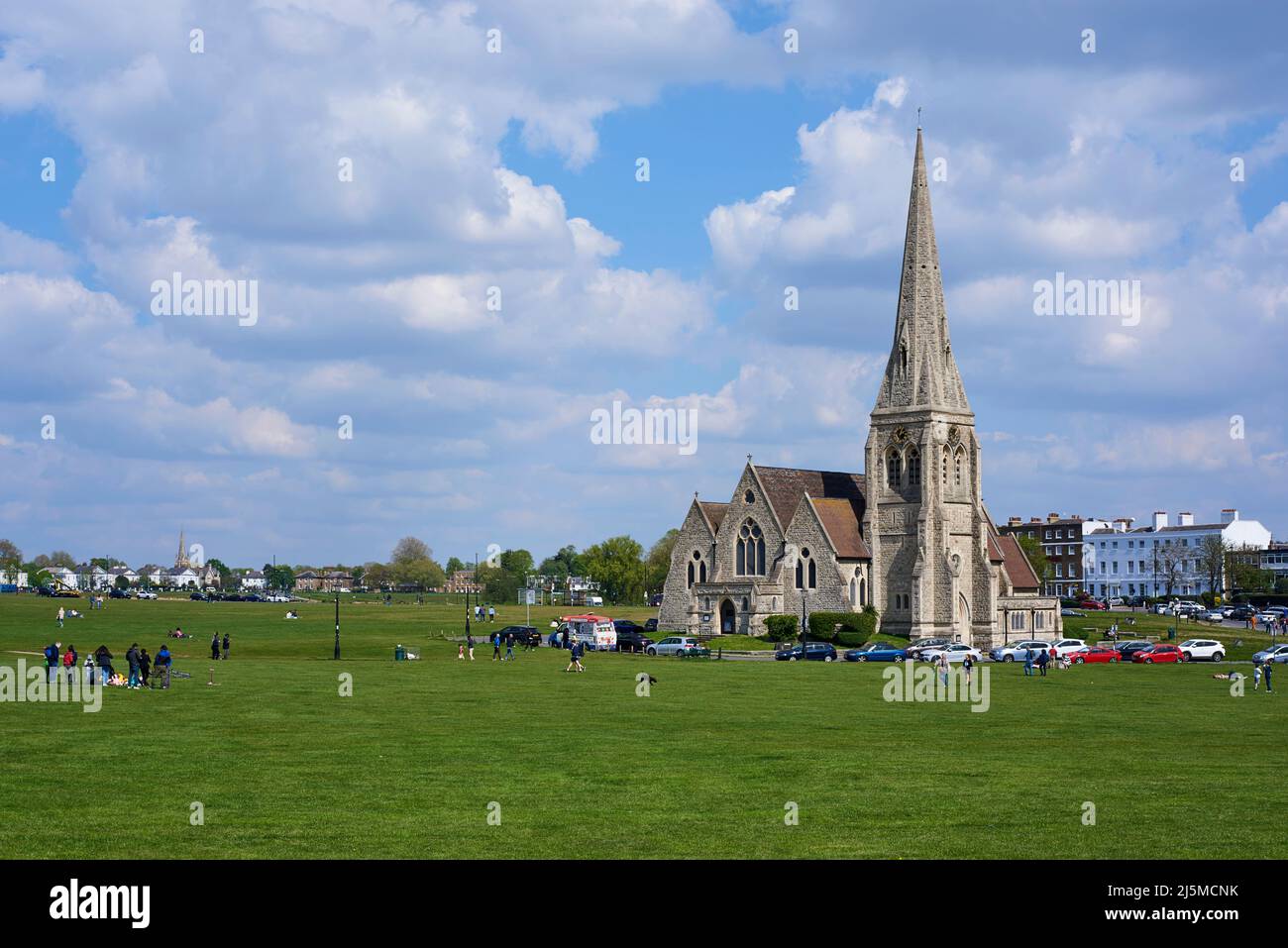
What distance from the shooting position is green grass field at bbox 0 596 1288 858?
2123 cm

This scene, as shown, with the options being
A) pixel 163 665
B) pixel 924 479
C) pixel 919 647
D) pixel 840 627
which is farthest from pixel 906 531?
pixel 163 665

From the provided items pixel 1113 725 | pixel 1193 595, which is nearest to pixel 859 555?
pixel 1113 725

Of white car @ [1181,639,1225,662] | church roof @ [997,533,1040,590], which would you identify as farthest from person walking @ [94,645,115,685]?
church roof @ [997,533,1040,590]

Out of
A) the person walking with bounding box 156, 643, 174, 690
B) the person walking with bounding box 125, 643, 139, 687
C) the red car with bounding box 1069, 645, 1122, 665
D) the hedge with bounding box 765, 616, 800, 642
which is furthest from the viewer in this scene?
the hedge with bounding box 765, 616, 800, 642

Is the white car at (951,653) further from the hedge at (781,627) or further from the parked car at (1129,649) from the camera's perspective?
the hedge at (781,627)

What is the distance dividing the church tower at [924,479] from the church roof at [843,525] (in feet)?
3.08

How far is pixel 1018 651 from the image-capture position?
80.3 m

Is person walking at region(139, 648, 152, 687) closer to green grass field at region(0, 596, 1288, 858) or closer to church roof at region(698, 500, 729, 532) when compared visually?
green grass field at region(0, 596, 1288, 858)

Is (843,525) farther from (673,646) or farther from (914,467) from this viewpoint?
(673,646)

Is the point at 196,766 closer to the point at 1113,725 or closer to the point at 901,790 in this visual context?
the point at 901,790

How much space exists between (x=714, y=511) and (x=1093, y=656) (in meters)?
37.9

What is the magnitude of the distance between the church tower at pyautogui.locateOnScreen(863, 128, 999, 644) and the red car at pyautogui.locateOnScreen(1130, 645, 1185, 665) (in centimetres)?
2026

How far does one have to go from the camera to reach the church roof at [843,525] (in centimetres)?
10031

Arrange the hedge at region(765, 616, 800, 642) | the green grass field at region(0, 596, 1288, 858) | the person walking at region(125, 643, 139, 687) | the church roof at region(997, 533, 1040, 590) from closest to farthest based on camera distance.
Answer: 1. the green grass field at region(0, 596, 1288, 858)
2. the person walking at region(125, 643, 139, 687)
3. the hedge at region(765, 616, 800, 642)
4. the church roof at region(997, 533, 1040, 590)
